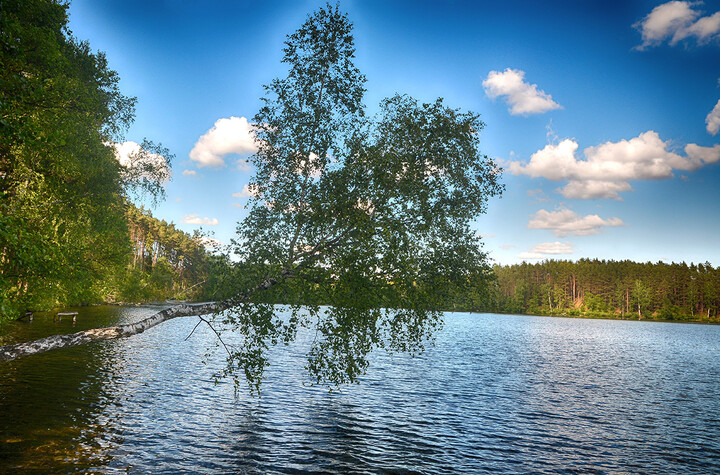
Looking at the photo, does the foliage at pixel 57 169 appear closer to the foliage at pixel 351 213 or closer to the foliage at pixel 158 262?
the foliage at pixel 351 213

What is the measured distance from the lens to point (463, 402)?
29.8 m

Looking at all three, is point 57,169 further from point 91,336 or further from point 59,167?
point 91,336

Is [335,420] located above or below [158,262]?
below

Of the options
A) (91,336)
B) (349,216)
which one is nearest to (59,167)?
(91,336)

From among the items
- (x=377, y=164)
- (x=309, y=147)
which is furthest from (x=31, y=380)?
(x=377, y=164)

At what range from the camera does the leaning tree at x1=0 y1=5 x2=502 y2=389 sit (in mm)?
17672

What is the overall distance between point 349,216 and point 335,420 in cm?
1210

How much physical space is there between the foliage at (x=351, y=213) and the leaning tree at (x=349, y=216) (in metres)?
0.05

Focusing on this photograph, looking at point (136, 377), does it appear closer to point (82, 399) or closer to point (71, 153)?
point (82, 399)

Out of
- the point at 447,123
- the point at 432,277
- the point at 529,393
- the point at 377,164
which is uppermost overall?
the point at 447,123

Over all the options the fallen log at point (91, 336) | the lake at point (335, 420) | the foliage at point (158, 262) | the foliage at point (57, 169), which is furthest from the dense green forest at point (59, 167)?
the foliage at point (158, 262)

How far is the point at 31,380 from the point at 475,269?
26.1 meters

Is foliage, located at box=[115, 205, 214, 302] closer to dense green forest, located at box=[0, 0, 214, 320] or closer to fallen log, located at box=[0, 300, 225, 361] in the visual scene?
dense green forest, located at box=[0, 0, 214, 320]

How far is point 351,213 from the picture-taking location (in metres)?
17.8
